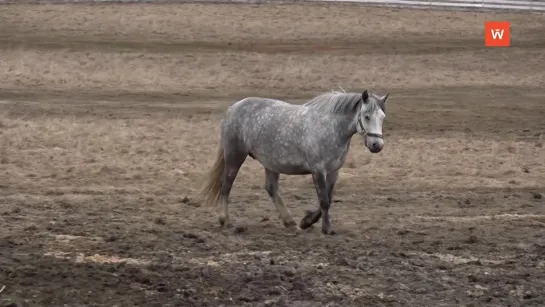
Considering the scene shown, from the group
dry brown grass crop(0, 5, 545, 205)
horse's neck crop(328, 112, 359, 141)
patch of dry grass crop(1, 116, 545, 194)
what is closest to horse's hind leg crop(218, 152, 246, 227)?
horse's neck crop(328, 112, 359, 141)

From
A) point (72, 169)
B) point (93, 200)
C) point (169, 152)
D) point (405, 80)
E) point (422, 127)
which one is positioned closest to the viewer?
point (93, 200)

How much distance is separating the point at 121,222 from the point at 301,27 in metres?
22.9

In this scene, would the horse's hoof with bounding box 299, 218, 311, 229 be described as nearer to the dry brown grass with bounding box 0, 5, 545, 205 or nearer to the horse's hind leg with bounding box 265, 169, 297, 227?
the horse's hind leg with bounding box 265, 169, 297, 227

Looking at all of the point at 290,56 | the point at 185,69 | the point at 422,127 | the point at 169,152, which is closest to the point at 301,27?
the point at 290,56

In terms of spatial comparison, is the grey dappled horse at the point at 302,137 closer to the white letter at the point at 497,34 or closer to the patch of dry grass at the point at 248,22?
the patch of dry grass at the point at 248,22

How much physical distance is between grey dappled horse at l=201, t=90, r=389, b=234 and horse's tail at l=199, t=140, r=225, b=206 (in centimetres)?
1

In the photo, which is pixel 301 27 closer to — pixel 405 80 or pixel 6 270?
pixel 405 80

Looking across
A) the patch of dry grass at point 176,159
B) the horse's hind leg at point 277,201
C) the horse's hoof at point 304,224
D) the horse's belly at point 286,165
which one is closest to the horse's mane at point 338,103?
the horse's belly at point 286,165

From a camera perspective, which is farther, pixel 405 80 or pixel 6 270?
pixel 405 80

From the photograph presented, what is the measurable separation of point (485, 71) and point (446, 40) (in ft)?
13.2

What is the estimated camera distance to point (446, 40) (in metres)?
32.8

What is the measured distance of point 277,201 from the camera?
1185 cm

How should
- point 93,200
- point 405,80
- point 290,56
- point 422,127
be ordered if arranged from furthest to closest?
point 290,56
point 405,80
point 422,127
point 93,200

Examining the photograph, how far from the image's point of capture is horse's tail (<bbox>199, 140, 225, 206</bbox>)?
1223 centimetres
